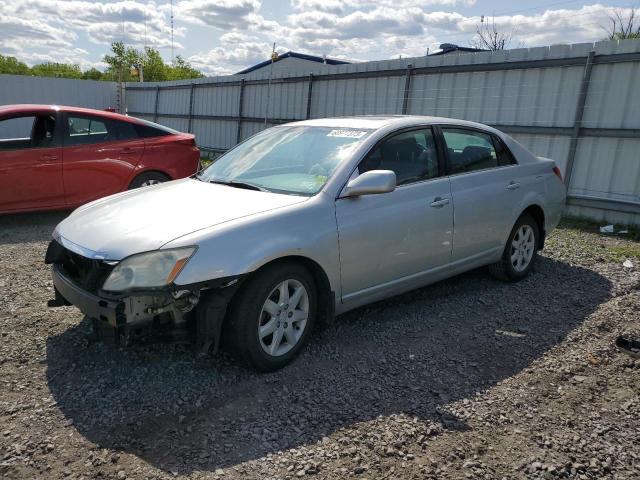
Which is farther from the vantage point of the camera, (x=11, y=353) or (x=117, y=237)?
(x=11, y=353)

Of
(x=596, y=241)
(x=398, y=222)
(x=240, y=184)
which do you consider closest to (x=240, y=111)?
(x=596, y=241)

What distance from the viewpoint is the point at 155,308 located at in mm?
3029

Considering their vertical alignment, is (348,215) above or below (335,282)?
above

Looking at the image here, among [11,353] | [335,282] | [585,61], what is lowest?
[11,353]

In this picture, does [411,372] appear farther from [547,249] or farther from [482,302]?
[547,249]

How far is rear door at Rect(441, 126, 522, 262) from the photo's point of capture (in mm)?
4570

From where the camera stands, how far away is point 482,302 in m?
4.88

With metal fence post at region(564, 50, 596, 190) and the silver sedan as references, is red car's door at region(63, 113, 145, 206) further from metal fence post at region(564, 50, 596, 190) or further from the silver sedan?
metal fence post at region(564, 50, 596, 190)

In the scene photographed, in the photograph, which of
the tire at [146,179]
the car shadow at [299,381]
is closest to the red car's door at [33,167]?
the tire at [146,179]

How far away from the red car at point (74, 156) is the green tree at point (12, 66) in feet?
261

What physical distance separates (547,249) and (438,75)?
173 inches

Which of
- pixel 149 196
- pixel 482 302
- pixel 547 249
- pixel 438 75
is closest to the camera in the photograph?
pixel 149 196

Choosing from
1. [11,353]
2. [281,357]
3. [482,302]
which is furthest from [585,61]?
[11,353]

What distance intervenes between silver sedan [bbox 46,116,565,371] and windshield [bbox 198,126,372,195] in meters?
0.01
